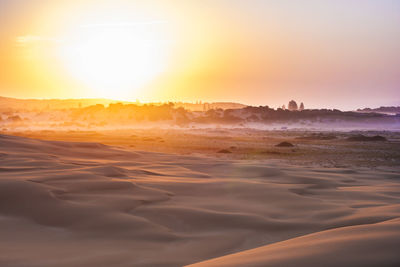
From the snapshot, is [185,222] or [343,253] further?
[185,222]

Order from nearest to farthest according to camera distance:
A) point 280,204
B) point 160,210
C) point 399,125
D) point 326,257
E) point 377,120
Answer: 1. point 326,257
2. point 160,210
3. point 280,204
4. point 399,125
5. point 377,120

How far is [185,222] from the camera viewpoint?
9.17ft

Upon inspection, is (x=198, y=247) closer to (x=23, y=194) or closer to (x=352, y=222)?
(x=352, y=222)

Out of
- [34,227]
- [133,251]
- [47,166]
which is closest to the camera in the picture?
[133,251]

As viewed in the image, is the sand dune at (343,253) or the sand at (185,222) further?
the sand at (185,222)

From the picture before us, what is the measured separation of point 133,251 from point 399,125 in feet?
165

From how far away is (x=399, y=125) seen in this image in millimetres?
44719

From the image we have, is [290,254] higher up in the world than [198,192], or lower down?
higher up

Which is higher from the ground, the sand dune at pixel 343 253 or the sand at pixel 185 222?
the sand dune at pixel 343 253

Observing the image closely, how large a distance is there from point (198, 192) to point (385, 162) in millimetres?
8886

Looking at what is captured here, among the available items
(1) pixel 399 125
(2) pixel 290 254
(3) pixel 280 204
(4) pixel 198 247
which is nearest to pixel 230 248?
(4) pixel 198 247

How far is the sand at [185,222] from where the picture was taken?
1543 mm

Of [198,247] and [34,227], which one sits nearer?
[198,247]

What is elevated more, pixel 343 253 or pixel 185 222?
pixel 343 253
